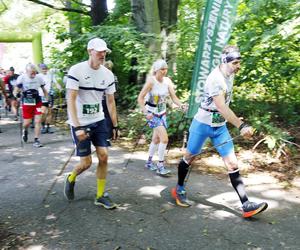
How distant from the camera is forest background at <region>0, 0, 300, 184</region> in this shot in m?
6.98

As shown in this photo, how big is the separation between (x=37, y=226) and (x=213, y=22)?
4.97 m

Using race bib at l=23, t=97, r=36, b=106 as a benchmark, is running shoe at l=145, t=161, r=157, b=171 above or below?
below

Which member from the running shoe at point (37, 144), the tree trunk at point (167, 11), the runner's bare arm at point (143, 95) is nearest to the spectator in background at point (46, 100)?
the running shoe at point (37, 144)

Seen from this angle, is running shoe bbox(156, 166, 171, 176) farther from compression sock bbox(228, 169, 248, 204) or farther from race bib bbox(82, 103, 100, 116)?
race bib bbox(82, 103, 100, 116)

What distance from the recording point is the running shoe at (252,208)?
451cm

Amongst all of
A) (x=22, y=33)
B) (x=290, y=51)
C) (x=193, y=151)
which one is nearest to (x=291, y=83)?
(x=290, y=51)

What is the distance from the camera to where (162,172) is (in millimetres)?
6387

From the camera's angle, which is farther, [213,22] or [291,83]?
[291,83]

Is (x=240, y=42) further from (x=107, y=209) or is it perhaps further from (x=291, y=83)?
(x=107, y=209)

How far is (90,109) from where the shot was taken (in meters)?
4.72

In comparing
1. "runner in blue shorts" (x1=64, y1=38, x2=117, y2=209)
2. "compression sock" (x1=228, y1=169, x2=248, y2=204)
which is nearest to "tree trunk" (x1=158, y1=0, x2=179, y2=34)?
"runner in blue shorts" (x1=64, y1=38, x2=117, y2=209)

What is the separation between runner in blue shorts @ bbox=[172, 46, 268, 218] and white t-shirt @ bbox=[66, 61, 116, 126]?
48.4 inches

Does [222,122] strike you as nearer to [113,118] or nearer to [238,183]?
[238,183]

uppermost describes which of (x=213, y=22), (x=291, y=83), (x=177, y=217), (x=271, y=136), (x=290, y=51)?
(x=213, y=22)
